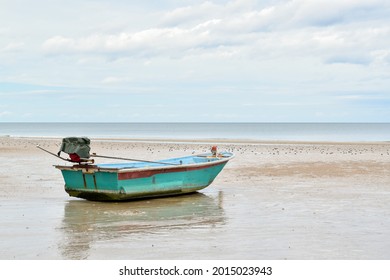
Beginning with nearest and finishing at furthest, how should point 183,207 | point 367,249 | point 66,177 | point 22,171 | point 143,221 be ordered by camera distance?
1. point 367,249
2. point 143,221
3. point 183,207
4. point 66,177
5. point 22,171

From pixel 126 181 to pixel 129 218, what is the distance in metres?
2.22

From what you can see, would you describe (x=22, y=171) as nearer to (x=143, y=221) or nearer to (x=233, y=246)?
(x=143, y=221)

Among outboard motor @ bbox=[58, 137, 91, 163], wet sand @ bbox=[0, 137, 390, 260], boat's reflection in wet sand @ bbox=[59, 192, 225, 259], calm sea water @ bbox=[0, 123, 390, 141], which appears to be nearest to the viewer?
wet sand @ bbox=[0, 137, 390, 260]

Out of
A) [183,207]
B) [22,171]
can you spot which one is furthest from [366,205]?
[22,171]

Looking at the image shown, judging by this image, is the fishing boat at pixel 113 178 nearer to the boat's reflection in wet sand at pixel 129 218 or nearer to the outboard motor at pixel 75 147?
the outboard motor at pixel 75 147

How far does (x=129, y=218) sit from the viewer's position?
12312 mm

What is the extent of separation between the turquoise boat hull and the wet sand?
0.89 feet

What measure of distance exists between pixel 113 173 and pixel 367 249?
22.6 ft

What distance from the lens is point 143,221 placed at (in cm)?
1195

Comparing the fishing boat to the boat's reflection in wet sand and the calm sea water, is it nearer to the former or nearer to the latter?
the boat's reflection in wet sand

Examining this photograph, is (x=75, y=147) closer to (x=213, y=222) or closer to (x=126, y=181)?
(x=126, y=181)

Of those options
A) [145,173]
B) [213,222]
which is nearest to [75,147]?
[145,173]

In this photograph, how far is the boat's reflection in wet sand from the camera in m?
10.2

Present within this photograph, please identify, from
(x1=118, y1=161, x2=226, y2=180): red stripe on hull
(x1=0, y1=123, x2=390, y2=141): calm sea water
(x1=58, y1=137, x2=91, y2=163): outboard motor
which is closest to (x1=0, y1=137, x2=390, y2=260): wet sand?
(x1=118, y1=161, x2=226, y2=180): red stripe on hull
